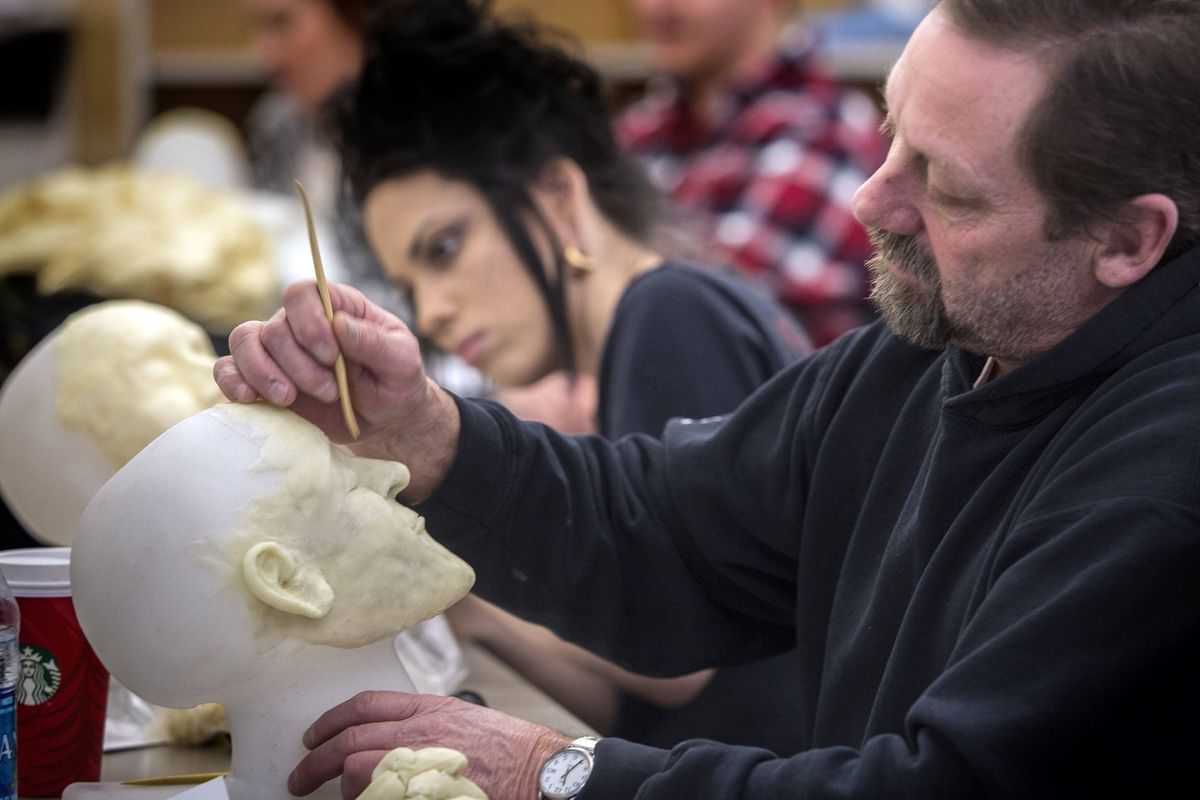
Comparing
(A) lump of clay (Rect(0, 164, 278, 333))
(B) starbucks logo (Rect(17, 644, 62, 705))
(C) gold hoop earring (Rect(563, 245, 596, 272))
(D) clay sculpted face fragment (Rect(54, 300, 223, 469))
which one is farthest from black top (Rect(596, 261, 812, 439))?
(A) lump of clay (Rect(0, 164, 278, 333))

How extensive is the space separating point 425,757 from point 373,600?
13 centimetres

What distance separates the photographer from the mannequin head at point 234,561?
94cm

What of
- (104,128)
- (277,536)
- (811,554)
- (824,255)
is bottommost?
(104,128)

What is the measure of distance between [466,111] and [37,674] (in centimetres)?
95

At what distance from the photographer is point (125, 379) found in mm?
1384

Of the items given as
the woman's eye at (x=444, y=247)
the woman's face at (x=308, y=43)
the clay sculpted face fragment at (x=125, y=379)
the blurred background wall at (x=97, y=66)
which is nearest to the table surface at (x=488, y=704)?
the clay sculpted face fragment at (x=125, y=379)

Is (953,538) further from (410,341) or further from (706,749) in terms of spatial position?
(410,341)

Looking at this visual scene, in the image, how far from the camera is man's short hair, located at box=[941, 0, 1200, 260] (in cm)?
94

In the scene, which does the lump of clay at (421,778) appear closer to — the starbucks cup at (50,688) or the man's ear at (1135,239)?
the starbucks cup at (50,688)

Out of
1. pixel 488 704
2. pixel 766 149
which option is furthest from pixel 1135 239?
pixel 766 149

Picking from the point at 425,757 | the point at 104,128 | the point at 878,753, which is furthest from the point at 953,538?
the point at 104,128

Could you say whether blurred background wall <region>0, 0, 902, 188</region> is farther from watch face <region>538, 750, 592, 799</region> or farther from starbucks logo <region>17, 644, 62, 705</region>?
watch face <region>538, 750, 592, 799</region>

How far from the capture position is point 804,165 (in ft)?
9.89

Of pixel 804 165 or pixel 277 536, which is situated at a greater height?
pixel 277 536
